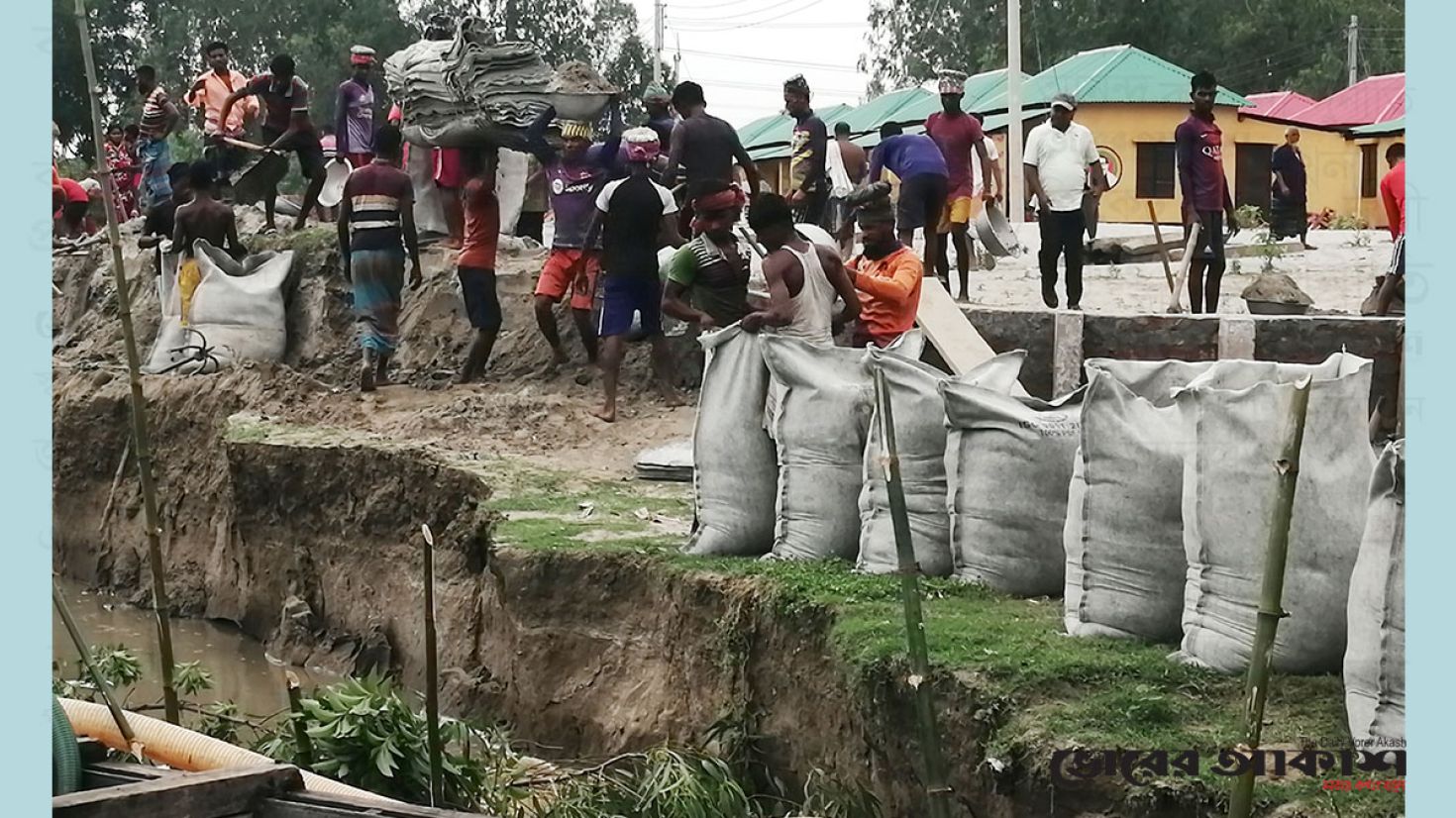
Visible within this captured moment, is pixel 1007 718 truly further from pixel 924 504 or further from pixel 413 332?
pixel 413 332

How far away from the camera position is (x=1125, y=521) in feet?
17.4

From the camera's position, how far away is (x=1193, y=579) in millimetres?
4977

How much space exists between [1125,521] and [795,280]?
7.51ft

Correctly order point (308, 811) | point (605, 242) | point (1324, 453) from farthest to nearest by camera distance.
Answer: point (605, 242) → point (1324, 453) → point (308, 811)

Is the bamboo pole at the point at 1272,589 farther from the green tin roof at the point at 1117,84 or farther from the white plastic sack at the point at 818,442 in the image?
the green tin roof at the point at 1117,84

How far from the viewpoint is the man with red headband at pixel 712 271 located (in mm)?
8094

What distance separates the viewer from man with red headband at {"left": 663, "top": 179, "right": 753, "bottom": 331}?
8.09 metres

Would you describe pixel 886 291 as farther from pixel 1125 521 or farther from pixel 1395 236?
pixel 1395 236

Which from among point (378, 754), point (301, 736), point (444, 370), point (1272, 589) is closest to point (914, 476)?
point (378, 754)

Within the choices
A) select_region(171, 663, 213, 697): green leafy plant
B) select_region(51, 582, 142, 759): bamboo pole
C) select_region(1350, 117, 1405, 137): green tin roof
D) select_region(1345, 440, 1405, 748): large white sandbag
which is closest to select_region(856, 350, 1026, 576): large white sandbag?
select_region(1345, 440, 1405, 748): large white sandbag

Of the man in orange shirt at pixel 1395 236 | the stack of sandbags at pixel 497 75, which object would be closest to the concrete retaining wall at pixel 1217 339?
the man in orange shirt at pixel 1395 236

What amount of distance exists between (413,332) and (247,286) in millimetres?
1244

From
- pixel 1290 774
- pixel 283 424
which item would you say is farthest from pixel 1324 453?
pixel 283 424

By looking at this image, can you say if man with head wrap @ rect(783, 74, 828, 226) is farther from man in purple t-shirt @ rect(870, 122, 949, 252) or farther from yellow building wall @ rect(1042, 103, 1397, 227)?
yellow building wall @ rect(1042, 103, 1397, 227)
